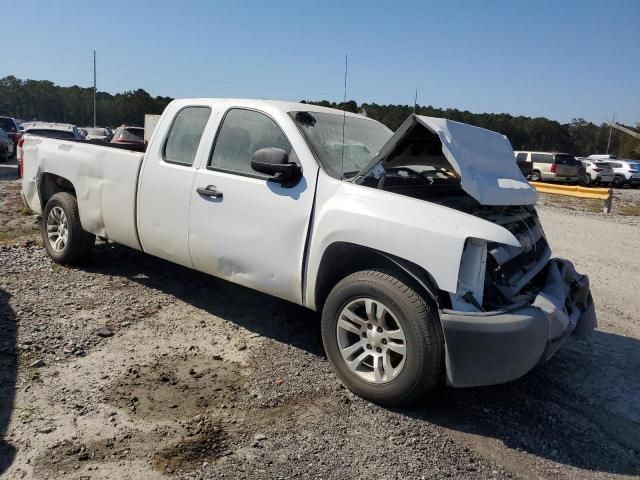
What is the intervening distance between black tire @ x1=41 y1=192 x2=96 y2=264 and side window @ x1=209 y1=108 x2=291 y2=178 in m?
2.19

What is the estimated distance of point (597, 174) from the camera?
29719 millimetres

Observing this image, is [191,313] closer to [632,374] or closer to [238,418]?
[238,418]

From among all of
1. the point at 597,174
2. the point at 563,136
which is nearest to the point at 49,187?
the point at 597,174

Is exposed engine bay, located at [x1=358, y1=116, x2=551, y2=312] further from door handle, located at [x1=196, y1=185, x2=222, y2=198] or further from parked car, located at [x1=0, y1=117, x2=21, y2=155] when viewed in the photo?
parked car, located at [x1=0, y1=117, x2=21, y2=155]

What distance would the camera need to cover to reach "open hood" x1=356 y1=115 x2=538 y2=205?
3.78m

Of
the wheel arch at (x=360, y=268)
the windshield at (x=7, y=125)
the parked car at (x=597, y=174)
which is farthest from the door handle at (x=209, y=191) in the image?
the parked car at (x=597, y=174)

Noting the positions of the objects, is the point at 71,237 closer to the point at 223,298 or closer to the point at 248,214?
the point at 223,298

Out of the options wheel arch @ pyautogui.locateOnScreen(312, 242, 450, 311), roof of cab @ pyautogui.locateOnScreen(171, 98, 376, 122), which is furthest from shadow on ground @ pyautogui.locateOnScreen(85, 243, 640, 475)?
roof of cab @ pyautogui.locateOnScreen(171, 98, 376, 122)

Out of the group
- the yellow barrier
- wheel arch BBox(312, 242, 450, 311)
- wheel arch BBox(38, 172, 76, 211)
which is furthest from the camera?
the yellow barrier

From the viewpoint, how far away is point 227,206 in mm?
4348

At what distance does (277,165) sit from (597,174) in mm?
30330

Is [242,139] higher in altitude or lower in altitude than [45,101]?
lower

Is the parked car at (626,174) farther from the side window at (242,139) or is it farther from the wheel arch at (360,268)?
the wheel arch at (360,268)

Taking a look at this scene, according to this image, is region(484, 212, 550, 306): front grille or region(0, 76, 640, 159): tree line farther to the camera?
region(0, 76, 640, 159): tree line
